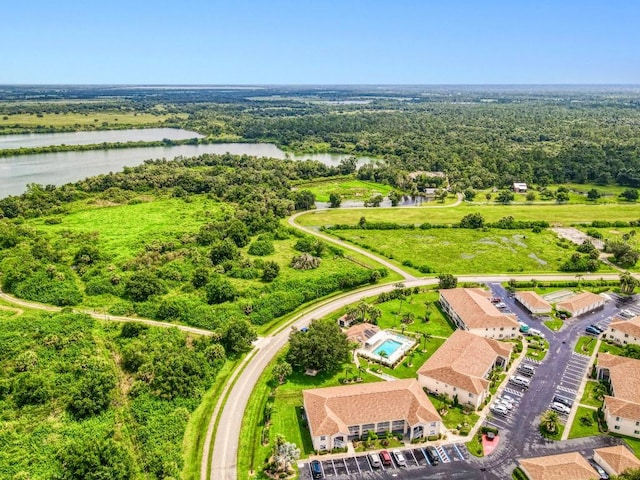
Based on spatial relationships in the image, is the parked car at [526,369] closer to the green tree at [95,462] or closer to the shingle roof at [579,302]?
the shingle roof at [579,302]

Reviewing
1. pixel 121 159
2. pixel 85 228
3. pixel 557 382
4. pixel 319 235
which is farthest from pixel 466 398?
pixel 121 159

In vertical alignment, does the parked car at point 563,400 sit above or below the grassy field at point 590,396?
above

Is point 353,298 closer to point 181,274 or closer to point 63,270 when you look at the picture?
point 181,274

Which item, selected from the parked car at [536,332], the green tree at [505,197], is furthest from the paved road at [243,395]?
the green tree at [505,197]

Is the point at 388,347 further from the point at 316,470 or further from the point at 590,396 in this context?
the point at 590,396

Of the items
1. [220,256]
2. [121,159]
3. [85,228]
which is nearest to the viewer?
[220,256]

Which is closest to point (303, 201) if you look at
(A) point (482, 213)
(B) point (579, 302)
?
(A) point (482, 213)

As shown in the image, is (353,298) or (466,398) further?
(353,298)
